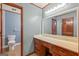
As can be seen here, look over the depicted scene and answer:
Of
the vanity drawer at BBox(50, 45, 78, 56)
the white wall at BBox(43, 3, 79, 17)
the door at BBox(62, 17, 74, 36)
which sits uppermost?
the white wall at BBox(43, 3, 79, 17)

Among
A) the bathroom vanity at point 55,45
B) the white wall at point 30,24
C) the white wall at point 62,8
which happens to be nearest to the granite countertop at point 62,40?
the bathroom vanity at point 55,45

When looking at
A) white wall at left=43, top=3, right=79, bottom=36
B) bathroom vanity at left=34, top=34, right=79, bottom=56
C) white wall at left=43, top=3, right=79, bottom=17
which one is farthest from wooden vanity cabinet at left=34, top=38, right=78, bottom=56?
white wall at left=43, top=3, right=79, bottom=17

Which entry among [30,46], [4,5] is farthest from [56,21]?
[4,5]

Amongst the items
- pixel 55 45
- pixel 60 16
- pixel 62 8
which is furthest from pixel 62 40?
pixel 62 8

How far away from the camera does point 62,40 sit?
58.9 inches

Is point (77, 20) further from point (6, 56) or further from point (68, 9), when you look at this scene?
point (6, 56)

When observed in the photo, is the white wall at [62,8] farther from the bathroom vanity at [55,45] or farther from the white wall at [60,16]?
the bathroom vanity at [55,45]

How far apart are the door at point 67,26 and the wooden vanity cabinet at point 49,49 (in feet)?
0.87

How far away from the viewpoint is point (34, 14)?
1.61m

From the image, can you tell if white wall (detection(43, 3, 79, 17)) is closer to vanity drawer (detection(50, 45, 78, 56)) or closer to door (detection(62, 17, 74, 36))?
door (detection(62, 17, 74, 36))

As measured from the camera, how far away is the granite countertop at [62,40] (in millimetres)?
1348

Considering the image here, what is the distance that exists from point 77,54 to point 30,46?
74 cm

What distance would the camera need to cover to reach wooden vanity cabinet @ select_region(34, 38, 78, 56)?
1431mm

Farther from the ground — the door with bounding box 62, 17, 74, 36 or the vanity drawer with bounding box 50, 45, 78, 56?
the door with bounding box 62, 17, 74, 36
